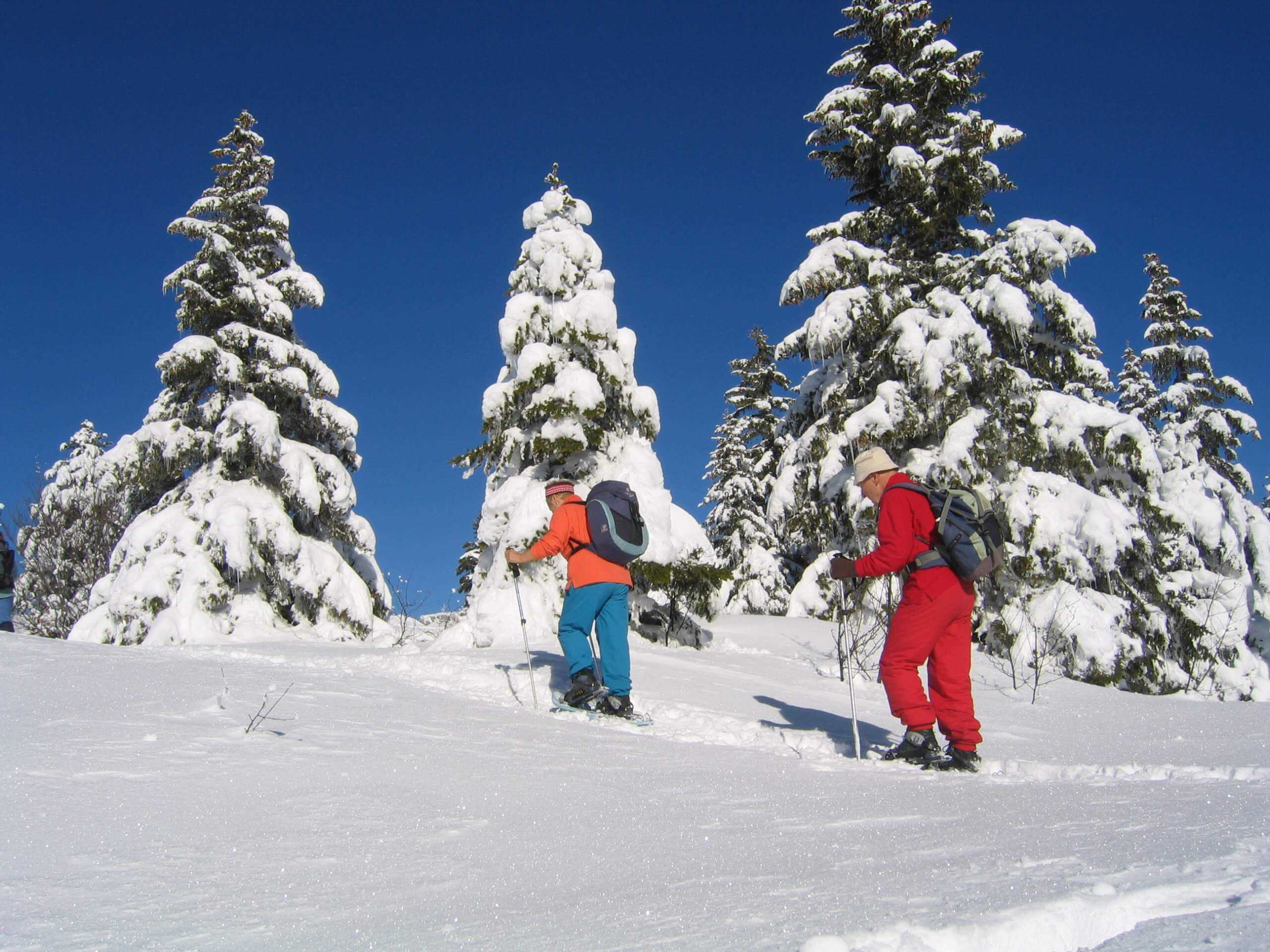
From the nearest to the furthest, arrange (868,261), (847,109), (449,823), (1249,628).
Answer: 1. (449,823)
2. (868,261)
3. (847,109)
4. (1249,628)

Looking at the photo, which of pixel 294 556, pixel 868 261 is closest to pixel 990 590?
pixel 868 261

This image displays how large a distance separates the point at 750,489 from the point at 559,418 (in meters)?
15.0

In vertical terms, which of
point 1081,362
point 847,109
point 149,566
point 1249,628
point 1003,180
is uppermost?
point 847,109

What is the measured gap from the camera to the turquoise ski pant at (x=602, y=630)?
6.38 m

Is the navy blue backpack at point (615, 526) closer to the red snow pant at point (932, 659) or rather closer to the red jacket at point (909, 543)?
the red jacket at point (909, 543)

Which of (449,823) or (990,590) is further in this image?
(990,590)

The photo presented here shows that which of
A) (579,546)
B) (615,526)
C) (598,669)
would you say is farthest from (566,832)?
(598,669)

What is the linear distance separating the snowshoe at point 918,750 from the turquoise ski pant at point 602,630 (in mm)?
2078

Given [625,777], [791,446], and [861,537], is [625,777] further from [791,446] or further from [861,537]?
[791,446]

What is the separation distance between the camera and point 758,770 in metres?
4.19

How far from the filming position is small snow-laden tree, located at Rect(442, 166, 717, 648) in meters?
12.4

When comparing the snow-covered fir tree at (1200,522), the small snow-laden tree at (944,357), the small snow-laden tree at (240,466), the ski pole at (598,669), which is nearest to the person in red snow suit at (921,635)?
the ski pole at (598,669)

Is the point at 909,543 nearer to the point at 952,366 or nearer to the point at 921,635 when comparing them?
the point at 921,635

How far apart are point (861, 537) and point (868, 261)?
495 cm
